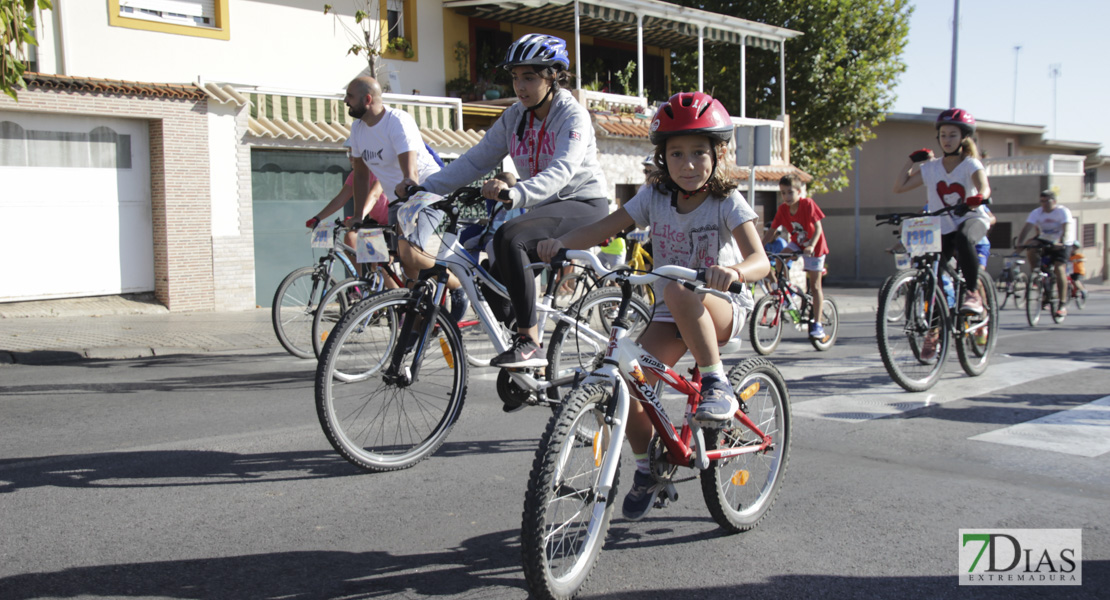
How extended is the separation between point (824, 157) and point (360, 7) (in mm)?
17569

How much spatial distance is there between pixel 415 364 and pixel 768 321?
6.44 meters

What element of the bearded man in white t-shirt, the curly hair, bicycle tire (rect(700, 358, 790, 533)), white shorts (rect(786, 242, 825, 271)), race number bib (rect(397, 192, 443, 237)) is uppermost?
the bearded man in white t-shirt

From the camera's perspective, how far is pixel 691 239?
383cm

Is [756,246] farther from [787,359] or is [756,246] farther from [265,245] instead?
[265,245]

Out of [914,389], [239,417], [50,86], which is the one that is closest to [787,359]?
[914,389]

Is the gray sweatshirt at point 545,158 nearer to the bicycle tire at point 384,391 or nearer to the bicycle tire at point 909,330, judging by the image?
the bicycle tire at point 384,391

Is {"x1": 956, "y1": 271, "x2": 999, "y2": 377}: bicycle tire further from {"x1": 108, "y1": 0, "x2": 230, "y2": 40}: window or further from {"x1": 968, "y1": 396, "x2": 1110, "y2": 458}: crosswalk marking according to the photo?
{"x1": 108, "y1": 0, "x2": 230, "y2": 40}: window

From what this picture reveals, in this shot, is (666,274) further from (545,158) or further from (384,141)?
(384,141)

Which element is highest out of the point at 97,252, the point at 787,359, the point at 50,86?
the point at 50,86

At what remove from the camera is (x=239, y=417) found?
19.8 ft

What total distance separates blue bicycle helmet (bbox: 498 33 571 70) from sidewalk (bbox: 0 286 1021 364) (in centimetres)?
594

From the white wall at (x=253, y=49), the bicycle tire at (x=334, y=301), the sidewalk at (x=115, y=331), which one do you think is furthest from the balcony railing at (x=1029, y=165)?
the bicycle tire at (x=334, y=301)

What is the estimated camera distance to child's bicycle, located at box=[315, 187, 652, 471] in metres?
4.50

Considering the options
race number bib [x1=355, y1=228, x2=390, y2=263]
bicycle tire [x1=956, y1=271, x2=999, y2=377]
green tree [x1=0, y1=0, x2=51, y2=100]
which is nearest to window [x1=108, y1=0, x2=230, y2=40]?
green tree [x1=0, y1=0, x2=51, y2=100]
